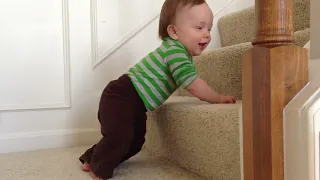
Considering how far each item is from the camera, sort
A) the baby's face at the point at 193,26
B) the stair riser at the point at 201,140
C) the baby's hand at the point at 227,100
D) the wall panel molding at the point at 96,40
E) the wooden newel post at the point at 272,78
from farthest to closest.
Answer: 1. the wall panel molding at the point at 96,40
2. the baby's face at the point at 193,26
3. the baby's hand at the point at 227,100
4. the stair riser at the point at 201,140
5. the wooden newel post at the point at 272,78

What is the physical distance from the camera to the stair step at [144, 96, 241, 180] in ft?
3.27

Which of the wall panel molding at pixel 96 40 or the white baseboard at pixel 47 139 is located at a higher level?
the wall panel molding at pixel 96 40

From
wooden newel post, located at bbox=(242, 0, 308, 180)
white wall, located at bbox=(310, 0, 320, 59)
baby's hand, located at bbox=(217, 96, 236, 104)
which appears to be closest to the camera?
wooden newel post, located at bbox=(242, 0, 308, 180)

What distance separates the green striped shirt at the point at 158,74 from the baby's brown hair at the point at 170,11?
5 centimetres

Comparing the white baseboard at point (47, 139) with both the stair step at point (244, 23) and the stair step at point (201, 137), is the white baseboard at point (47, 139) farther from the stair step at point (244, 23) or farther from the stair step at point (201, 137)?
the stair step at point (244, 23)

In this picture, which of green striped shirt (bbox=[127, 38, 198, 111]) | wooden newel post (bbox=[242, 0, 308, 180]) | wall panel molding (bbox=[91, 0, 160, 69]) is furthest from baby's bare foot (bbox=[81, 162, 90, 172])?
wooden newel post (bbox=[242, 0, 308, 180])

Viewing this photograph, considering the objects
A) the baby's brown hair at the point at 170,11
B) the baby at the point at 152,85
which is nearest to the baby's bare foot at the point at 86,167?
the baby at the point at 152,85

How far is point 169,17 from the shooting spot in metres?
1.39

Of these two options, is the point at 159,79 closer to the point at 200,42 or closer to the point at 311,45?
the point at 200,42

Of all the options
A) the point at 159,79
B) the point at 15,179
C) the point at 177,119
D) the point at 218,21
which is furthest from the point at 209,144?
the point at 218,21

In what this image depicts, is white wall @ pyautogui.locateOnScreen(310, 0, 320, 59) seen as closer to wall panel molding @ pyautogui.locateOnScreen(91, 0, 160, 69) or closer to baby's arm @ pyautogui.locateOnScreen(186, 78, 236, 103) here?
baby's arm @ pyautogui.locateOnScreen(186, 78, 236, 103)

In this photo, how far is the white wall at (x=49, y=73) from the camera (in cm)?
174

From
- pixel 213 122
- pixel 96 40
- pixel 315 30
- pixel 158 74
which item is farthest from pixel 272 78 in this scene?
pixel 96 40

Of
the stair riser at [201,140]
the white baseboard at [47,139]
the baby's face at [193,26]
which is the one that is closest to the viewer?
the stair riser at [201,140]
